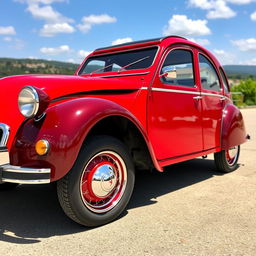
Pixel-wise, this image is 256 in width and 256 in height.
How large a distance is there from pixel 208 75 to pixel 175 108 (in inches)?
50.7

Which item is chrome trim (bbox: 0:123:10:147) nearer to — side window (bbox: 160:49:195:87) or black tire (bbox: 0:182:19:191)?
black tire (bbox: 0:182:19:191)

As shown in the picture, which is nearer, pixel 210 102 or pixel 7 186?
pixel 7 186

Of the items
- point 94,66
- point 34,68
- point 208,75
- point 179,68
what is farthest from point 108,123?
point 34,68

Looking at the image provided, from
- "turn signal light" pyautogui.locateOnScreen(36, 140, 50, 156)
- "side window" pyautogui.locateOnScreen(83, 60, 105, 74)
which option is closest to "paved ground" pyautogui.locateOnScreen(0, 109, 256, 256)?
"turn signal light" pyautogui.locateOnScreen(36, 140, 50, 156)

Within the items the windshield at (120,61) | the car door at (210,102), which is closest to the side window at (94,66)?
the windshield at (120,61)

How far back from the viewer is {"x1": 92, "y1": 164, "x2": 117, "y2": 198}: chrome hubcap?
2807 millimetres

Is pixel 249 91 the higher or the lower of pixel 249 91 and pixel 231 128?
the higher

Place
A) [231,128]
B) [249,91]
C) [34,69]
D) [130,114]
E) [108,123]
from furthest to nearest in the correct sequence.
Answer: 1. [34,69]
2. [249,91]
3. [231,128]
4. [108,123]
5. [130,114]

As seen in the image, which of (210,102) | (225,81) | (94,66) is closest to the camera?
(210,102)

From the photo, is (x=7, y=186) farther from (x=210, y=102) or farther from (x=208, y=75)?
(x=208, y=75)

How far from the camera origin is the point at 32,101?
8.45ft

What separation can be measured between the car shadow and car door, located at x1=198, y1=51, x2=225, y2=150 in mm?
650

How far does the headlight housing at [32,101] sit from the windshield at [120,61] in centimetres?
151

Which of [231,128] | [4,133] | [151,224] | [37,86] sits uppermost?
[37,86]
